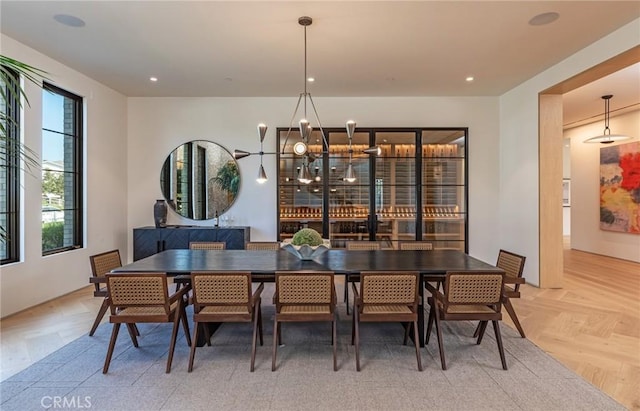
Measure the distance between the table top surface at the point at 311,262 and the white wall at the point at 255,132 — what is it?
2347mm

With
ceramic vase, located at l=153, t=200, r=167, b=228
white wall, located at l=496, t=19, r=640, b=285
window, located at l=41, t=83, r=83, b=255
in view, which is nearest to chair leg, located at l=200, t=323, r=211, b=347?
window, located at l=41, t=83, r=83, b=255

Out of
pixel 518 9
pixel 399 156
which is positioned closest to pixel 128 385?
pixel 518 9

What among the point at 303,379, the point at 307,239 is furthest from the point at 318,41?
the point at 303,379

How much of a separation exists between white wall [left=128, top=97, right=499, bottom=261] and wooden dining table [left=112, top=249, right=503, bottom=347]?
7.70ft

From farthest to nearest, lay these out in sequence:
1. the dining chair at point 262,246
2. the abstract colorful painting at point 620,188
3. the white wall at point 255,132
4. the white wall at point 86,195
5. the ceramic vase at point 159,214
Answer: the abstract colorful painting at point 620,188 → the white wall at point 255,132 → the ceramic vase at point 159,214 → the dining chair at point 262,246 → the white wall at point 86,195

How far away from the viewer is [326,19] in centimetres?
315

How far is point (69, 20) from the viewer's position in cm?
318

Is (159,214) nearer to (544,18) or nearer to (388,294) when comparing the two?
(388,294)

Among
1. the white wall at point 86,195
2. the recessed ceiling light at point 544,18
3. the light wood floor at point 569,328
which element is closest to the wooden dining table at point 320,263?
the light wood floor at point 569,328

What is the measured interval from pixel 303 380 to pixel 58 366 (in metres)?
1.85

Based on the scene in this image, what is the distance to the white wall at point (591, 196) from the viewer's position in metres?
6.73

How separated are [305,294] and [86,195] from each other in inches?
155

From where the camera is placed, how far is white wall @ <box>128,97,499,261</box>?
565 cm

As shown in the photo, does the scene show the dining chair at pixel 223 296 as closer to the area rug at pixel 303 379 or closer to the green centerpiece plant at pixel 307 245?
the area rug at pixel 303 379
